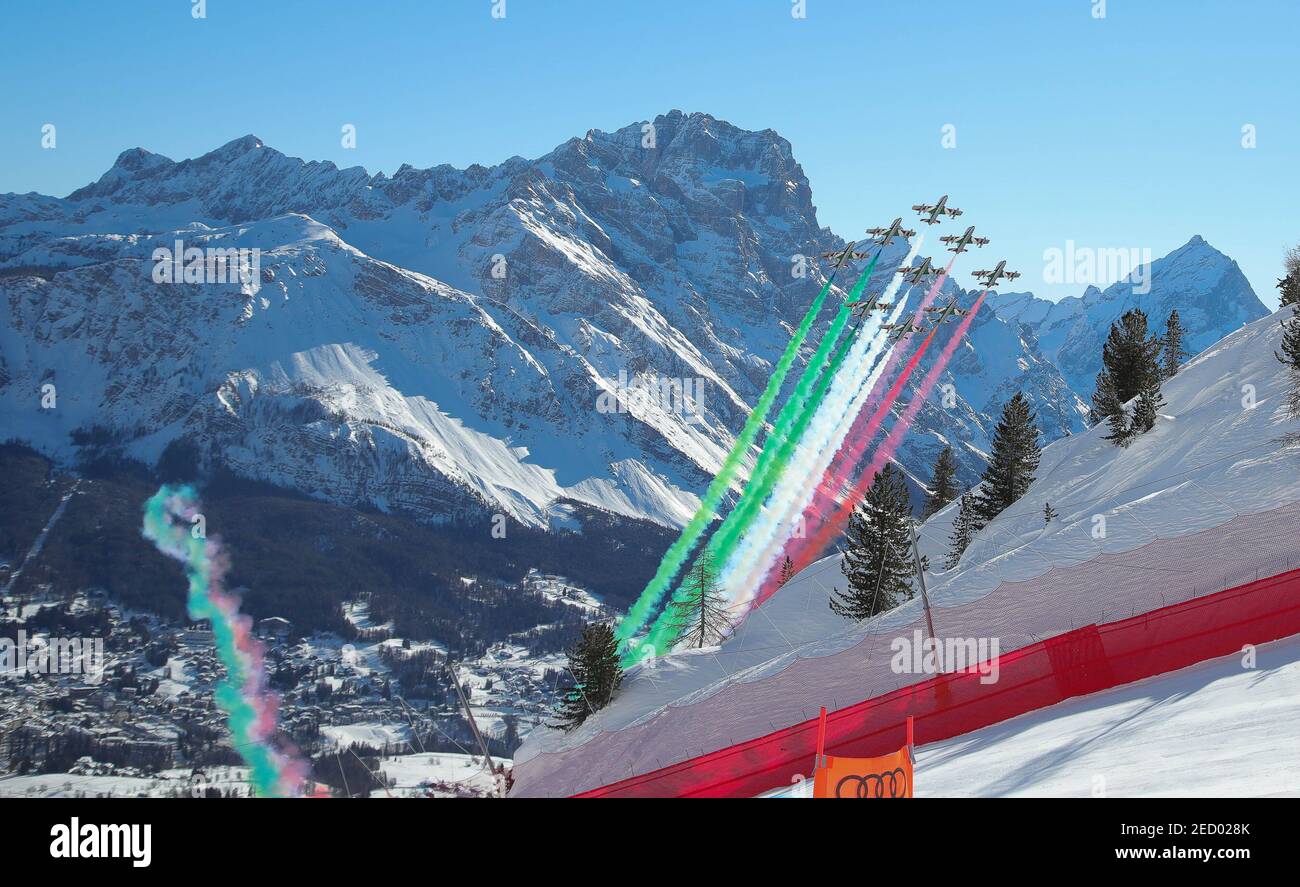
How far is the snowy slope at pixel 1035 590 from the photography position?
118 feet

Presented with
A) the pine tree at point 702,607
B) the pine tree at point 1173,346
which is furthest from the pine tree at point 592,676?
the pine tree at point 1173,346

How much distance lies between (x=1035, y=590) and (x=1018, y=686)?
35.1 feet

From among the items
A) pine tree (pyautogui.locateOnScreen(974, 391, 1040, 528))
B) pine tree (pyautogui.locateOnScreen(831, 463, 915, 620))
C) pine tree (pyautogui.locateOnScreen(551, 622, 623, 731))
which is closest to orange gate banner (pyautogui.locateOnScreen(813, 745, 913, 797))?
pine tree (pyautogui.locateOnScreen(551, 622, 623, 731))

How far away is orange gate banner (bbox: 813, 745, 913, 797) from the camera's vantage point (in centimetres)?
1243

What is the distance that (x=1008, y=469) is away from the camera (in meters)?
68.4

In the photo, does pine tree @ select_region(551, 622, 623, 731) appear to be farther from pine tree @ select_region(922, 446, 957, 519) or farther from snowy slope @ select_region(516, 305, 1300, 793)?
pine tree @ select_region(922, 446, 957, 519)

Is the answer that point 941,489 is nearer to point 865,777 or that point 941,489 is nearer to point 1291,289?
point 1291,289

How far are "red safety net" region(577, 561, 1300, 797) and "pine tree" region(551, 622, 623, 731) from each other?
2020cm

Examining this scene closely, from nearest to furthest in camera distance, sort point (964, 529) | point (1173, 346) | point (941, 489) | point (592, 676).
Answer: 1. point (592, 676)
2. point (964, 529)
3. point (941, 489)
4. point (1173, 346)

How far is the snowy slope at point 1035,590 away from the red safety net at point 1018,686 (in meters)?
6.49

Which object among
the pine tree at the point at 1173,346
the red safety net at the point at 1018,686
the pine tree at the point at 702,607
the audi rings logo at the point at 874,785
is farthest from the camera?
the pine tree at the point at 1173,346

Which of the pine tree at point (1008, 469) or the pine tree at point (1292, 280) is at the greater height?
the pine tree at point (1292, 280)

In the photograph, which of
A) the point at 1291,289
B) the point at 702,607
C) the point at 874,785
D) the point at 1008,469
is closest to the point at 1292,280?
the point at 1291,289

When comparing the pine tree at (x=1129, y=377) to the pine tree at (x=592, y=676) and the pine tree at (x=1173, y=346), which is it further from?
the pine tree at (x=592, y=676)
